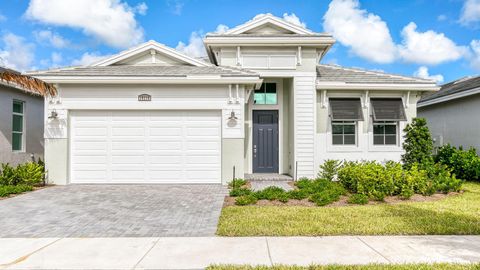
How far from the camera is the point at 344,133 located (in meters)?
13.1

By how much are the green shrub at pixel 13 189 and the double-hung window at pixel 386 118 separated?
12.6 meters

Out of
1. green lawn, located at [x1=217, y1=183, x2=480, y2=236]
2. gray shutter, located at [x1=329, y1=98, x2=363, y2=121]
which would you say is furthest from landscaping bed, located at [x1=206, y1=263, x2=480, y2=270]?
gray shutter, located at [x1=329, y1=98, x2=363, y2=121]

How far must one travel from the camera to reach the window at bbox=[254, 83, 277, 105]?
44.5 ft

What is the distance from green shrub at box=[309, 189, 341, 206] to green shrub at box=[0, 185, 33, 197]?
8.63 metres

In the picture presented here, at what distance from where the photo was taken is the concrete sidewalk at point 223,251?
4465mm

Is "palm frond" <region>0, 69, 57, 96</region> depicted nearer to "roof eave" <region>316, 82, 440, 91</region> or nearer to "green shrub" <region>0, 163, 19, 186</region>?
"green shrub" <region>0, 163, 19, 186</region>

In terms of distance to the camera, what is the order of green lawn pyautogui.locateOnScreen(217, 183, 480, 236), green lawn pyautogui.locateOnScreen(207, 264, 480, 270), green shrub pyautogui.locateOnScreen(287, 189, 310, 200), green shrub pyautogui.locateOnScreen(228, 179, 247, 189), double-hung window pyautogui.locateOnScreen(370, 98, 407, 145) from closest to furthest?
green lawn pyautogui.locateOnScreen(207, 264, 480, 270)
green lawn pyautogui.locateOnScreen(217, 183, 480, 236)
green shrub pyautogui.locateOnScreen(287, 189, 310, 200)
green shrub pyautogui.locateOnScreen(228, 179, 247, 189)
double-hung window pyautogui.locateOnScreen(370, 98, 407, 145)

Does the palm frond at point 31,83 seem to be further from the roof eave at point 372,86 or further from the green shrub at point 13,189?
the roof eave at point 372,86

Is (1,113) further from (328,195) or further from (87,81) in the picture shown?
(328,195)

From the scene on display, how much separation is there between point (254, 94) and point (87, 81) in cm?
638

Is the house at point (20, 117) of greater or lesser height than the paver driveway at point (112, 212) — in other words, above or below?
above

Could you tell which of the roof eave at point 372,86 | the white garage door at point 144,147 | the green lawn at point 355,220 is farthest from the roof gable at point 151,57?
the green lawn at point 355,220

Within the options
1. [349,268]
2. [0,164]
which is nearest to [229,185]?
[349,268]

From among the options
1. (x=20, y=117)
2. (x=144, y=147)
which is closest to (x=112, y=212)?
(x=144, y=147)
